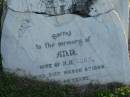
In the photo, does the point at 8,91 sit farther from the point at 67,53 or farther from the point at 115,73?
the point at 115,73

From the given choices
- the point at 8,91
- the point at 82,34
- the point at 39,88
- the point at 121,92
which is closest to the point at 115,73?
the point at 121,92

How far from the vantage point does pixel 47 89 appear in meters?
4.92

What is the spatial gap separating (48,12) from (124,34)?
92cm

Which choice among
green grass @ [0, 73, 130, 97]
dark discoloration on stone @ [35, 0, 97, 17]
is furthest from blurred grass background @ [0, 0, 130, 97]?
dark discoloration on stone @ [35, 0, 97, 17]

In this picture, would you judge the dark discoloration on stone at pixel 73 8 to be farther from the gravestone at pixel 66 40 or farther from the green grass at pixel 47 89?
the green grass at pixel 47 89

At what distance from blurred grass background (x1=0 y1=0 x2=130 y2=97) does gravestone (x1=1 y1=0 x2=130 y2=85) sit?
89 millimetres

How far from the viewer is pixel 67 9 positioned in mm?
5070

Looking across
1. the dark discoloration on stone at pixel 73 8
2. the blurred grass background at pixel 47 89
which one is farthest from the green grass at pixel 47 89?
the dark discoloration on stone at pixel 73 8

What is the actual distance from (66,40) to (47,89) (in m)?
0.61

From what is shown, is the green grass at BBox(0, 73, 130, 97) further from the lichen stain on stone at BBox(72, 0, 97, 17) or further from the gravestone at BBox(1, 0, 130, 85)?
the lichen stain on stone at BBox(72, 0, 97, 17)

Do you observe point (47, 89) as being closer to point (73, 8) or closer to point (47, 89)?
point (47, 89)

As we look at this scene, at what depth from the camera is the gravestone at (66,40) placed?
5000 mm

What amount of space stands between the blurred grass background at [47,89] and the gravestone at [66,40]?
0.29ft

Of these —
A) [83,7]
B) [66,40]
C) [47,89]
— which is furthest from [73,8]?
[47,89]
